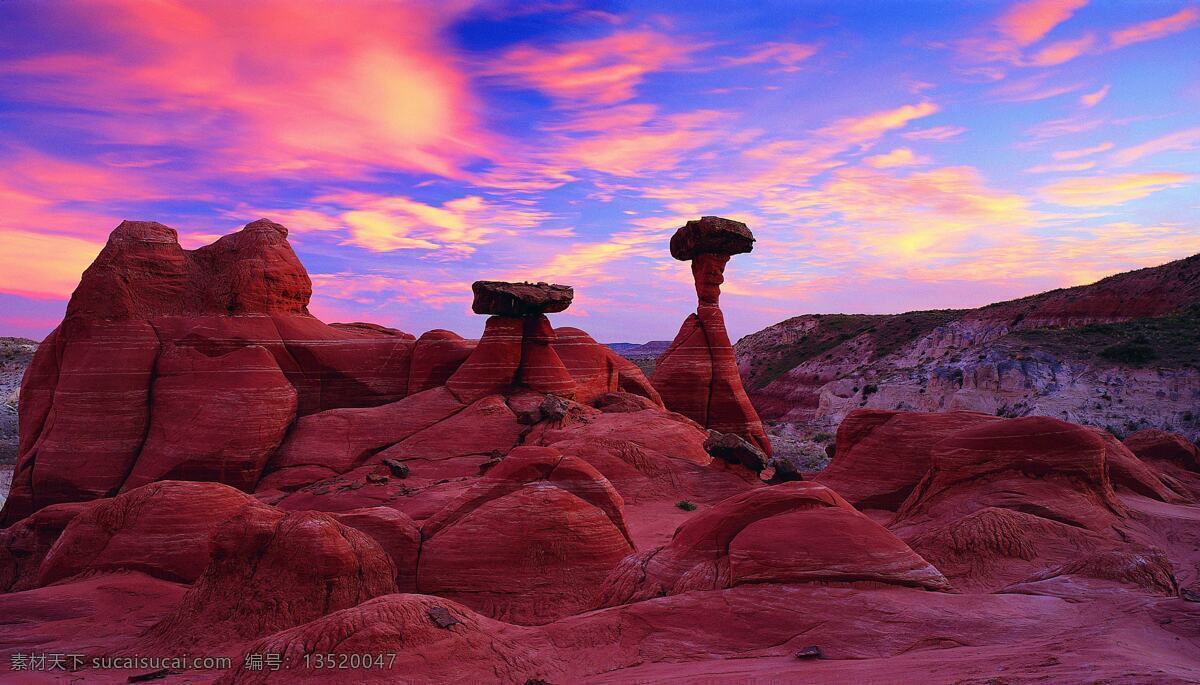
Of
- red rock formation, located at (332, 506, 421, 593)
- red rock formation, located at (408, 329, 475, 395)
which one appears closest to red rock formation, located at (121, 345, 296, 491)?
red rock formation, located at (408, 329, 475, 395)

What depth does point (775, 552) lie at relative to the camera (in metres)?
7.57

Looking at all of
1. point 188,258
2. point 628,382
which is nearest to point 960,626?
point 628,382

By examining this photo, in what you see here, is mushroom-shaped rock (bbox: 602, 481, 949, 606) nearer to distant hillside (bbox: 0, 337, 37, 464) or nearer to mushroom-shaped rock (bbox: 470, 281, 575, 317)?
mushroom-shaped rock (bbox: 470, 281, 575, 317)

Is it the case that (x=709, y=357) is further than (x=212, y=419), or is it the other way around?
(x=709, y=357)

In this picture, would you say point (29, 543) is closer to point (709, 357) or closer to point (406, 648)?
point (406, 648)

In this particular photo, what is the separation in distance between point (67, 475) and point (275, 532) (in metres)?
14.8

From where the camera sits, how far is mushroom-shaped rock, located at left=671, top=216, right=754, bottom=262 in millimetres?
31125

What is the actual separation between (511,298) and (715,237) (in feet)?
37.7

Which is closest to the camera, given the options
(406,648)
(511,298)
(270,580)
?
(406,648)

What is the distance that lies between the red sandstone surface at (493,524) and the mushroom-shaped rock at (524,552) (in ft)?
0.16

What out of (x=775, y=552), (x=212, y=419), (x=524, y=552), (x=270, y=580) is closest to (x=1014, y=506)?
(x=775, y=552)

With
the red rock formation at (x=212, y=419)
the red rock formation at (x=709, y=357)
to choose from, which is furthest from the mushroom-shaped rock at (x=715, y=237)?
the red rock formation at (x=212, y=419)

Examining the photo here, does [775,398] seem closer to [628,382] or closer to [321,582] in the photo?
[628,382]

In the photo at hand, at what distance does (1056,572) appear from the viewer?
9273mm
